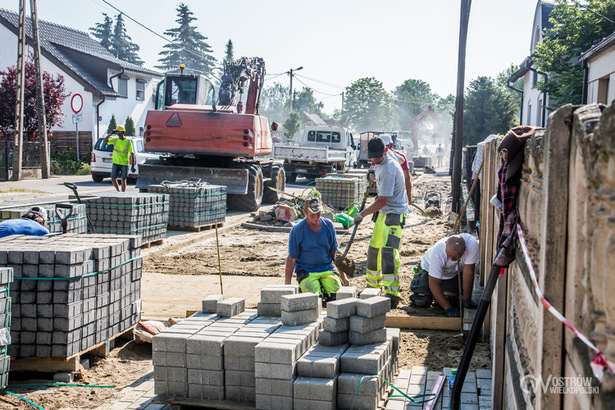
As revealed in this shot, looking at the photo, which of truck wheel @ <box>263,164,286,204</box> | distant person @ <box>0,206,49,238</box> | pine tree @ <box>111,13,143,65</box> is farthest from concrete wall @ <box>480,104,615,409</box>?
pine tree @ <box>111,13,143,65</box>

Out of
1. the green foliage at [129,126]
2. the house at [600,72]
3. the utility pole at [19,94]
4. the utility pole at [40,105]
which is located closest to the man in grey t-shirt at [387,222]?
the house at [600,72]

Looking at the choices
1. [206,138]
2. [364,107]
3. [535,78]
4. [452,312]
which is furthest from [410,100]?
[452,312]

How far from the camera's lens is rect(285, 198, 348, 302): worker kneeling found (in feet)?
22.3

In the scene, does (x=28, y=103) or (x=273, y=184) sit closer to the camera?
(x=273, y=184)

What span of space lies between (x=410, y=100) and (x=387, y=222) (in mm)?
109981

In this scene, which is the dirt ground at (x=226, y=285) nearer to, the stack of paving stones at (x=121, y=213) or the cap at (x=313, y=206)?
the stack of paving stones at (x=121, y=213)

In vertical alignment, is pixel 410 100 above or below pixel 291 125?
above

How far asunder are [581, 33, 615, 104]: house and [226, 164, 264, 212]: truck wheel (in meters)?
8.88

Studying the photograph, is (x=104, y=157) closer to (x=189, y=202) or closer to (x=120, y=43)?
(x=189, y=202)

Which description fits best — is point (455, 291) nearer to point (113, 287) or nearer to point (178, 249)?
point (113, 287)

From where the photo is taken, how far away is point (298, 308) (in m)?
5.09

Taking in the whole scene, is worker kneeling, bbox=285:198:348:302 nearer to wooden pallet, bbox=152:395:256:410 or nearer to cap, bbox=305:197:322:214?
cap, bbox=305:197:322:214

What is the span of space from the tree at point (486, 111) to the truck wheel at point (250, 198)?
24.1 metres

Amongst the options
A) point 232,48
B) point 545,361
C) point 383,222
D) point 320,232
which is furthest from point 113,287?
point 232,48
